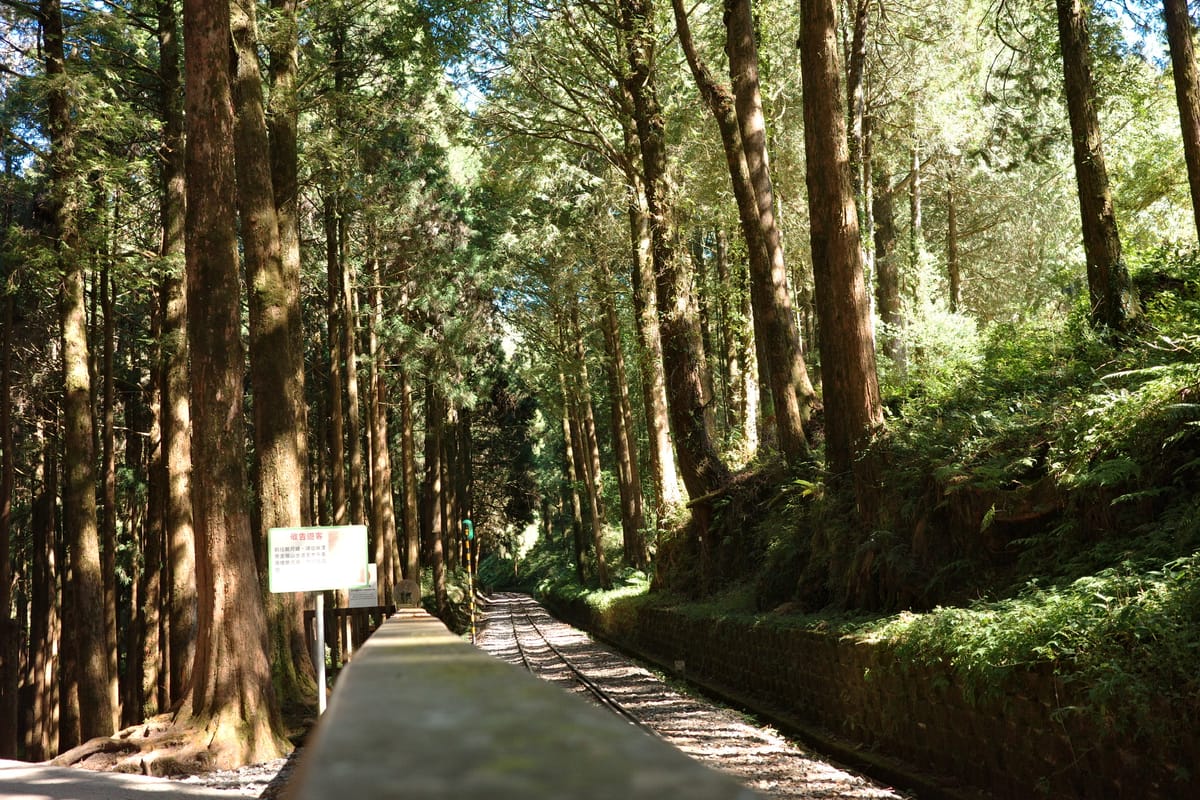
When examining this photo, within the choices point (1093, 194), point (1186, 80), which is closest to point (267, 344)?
point (1093, 194)

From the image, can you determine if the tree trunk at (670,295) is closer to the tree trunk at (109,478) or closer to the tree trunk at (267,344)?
the tree trunk at (267,344)

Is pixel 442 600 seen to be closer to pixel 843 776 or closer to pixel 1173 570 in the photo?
pixel 843 776

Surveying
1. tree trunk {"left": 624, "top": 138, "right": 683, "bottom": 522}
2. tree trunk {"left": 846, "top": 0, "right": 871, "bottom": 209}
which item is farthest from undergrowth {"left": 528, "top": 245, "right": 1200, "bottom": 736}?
tree trunk {"left": 624, "top": 138, "right": 683, "bottom": 522}

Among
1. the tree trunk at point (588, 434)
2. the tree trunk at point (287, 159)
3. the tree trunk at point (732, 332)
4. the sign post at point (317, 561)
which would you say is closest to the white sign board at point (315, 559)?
the sign post at point (317, 561)

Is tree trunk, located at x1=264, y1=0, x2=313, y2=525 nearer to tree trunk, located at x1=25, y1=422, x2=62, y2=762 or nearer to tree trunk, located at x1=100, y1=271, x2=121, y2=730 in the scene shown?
tree trunk, located at x1=100, y1=271, x2=121, y2=730

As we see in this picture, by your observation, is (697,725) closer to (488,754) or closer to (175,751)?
(175,751)

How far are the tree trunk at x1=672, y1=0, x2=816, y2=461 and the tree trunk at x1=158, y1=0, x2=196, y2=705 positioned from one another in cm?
925

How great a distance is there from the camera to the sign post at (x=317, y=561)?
34.8ft

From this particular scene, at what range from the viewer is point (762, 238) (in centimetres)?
1717

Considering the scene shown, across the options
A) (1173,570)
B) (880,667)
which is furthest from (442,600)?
(1173,570)

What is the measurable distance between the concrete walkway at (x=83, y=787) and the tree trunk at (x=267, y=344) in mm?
5010

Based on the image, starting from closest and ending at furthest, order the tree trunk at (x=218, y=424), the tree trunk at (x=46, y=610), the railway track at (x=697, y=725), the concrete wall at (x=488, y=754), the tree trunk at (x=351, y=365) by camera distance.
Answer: the concrete wall at (x=488, y=754)
the railway track at (x=697, y=725)
the tree trunk at (x=218, y=424)
the tree trunk at (x=351, y=365)
the tree trunk at (x=46, y=610)

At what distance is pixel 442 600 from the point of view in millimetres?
34688

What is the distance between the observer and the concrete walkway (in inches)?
288
